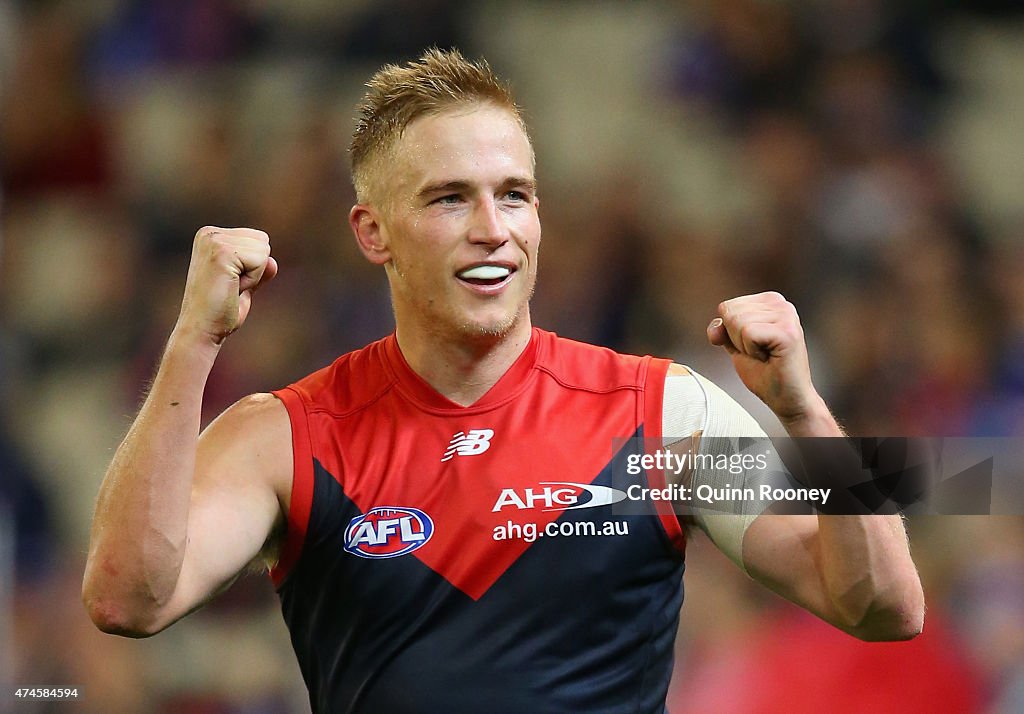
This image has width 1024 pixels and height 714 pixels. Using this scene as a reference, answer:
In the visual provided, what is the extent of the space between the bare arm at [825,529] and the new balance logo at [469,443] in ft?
1.64

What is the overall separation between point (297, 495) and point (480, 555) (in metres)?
0.36

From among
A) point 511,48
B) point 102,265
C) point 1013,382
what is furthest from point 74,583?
point 1013,382

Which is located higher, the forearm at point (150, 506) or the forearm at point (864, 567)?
the forearm at point (150, 506)

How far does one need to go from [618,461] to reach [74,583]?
105 inches

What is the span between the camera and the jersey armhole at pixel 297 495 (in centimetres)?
232

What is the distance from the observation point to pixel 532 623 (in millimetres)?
2250

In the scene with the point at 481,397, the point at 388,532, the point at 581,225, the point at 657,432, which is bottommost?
the point at 388,532

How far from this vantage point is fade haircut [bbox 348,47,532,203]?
246 cm

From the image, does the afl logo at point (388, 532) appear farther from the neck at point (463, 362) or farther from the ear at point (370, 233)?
the ear at point (370, 233)

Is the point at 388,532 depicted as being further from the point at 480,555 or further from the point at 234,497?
the point at 234,497

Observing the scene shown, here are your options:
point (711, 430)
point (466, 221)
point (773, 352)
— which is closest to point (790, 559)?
point (711, 430)

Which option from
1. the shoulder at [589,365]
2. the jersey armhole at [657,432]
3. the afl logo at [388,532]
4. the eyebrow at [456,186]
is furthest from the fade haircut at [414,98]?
the afl logo at [388,532]

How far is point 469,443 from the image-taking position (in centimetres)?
239

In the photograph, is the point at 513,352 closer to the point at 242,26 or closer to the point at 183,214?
the point at 183,214
